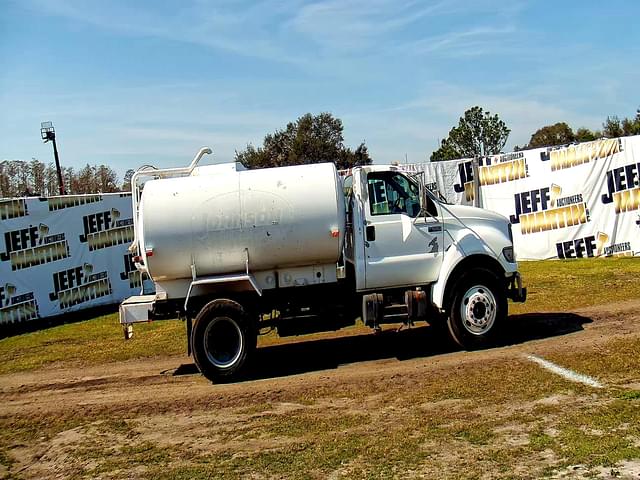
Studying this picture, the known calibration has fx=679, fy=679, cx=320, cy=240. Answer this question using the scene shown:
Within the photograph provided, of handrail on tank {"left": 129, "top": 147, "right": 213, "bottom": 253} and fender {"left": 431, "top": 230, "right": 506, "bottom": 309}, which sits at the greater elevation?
handrail on tank {"left": 129, "top": 147, "right": 213, "bottom": 253}

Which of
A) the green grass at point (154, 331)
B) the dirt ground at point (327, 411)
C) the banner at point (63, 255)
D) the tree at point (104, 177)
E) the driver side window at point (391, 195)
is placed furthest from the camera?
the tree at point (104, 177)

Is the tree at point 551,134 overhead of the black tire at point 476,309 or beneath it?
overhead

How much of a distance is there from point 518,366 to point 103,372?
6599 mm

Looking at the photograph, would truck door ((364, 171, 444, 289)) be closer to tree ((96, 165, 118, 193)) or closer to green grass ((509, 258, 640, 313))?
green grass ((509, 258, 640, 313))

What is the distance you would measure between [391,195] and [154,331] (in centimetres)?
686

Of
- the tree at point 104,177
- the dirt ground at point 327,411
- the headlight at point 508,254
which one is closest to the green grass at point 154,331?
the dirt ground at point 327,411

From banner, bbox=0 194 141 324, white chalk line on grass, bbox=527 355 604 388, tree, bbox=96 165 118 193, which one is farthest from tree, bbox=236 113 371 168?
white chalk line on grass, bbox=527 355 604 388

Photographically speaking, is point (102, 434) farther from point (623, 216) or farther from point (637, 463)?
point (623, 216)

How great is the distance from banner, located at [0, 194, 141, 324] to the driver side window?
430 inches

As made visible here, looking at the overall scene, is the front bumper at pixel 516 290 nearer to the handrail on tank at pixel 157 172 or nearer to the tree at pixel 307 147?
the handrail on tank at pixel 157 172

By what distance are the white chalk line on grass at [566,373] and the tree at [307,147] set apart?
39188mm

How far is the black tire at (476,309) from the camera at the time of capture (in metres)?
9.94

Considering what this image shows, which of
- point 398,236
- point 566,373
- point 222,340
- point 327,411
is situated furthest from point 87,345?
point 566,373

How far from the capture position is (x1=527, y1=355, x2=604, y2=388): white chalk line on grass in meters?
7.87
